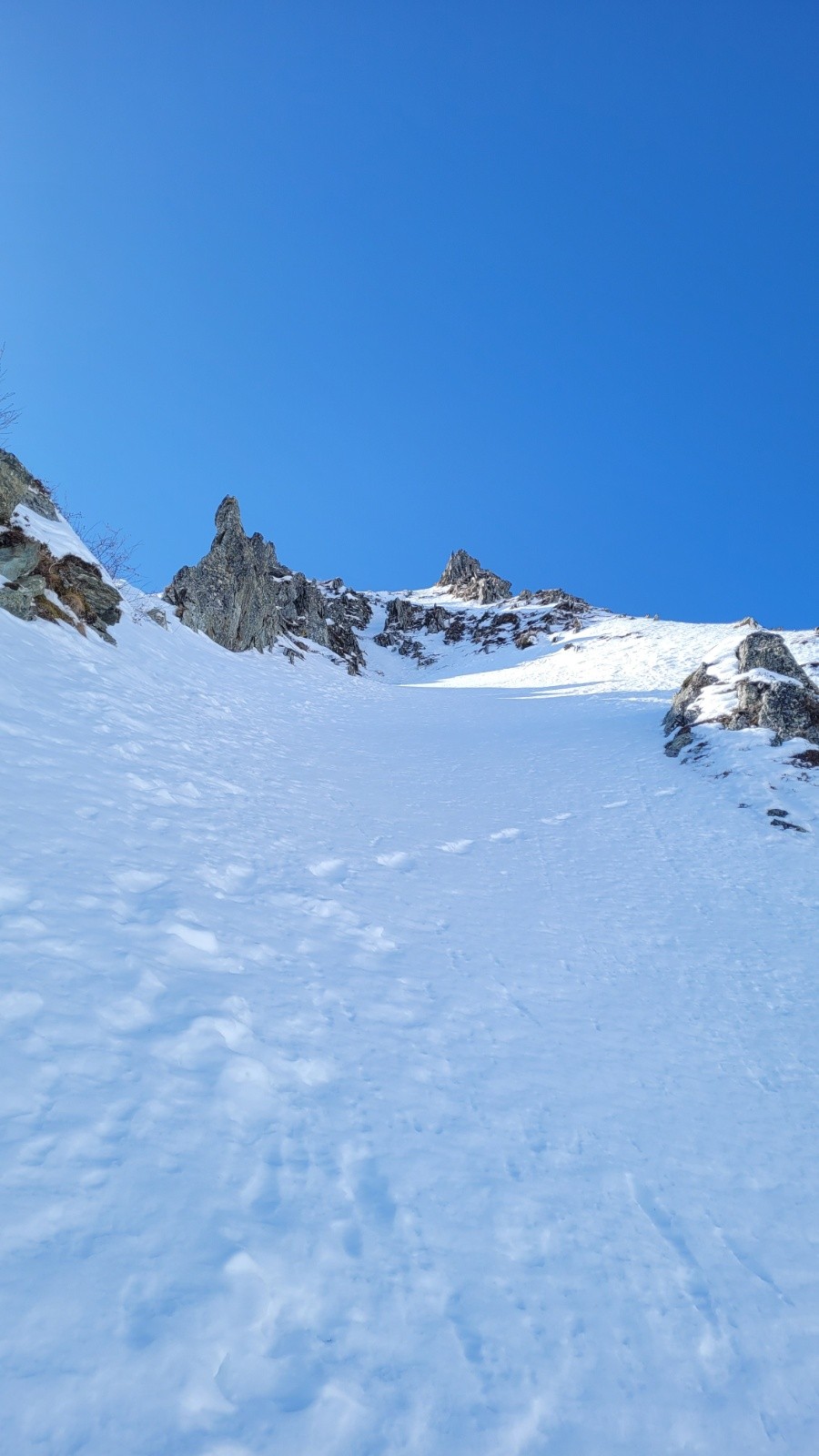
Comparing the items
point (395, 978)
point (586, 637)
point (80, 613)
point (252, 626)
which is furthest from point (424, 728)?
point (586, 637)

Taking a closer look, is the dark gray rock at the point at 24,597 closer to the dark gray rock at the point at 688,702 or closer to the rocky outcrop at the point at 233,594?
the dark gray rock at the point at 688,702

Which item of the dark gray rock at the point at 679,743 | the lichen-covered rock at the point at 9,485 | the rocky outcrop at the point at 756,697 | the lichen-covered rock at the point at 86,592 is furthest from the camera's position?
the dark gray rock at the point at 679,743

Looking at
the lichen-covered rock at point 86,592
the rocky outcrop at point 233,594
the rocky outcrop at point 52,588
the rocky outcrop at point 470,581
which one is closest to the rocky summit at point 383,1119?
the rocky outcrop at point 52,588

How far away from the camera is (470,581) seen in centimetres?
10212

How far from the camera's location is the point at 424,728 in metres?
18.0

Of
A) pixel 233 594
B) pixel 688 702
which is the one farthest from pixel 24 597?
pixel 233 594

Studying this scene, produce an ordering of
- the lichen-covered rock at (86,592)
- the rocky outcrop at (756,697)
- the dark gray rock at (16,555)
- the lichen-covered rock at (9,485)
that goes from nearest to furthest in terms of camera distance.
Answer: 1. the dark gray rock at (16,555)
2. the lichen-covered rock at (9,485)
3. the rocky outcrop at (756,697)
4. the lichen-covered rock at (86,592)

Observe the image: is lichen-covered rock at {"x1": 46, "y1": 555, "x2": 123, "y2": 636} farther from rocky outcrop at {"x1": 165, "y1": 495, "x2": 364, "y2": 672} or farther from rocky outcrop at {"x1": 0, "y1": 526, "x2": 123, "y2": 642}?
rocky outcrop at {"x1": 165, "y1": 495, "x2": 364, "y2": 672}

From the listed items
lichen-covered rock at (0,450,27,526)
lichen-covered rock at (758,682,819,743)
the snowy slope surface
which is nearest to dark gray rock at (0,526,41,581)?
lichen-covered rock at (0,450,27,526)

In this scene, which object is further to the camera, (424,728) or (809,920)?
(424,728)

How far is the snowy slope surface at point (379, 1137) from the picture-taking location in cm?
217

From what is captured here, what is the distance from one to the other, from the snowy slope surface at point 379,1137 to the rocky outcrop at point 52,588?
333 centimetres

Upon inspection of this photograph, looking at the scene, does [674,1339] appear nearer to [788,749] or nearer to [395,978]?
[395,978]

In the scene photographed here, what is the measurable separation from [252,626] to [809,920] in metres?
27.3
